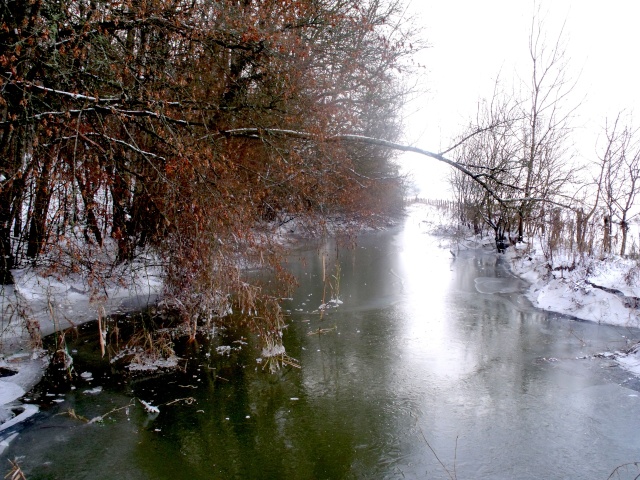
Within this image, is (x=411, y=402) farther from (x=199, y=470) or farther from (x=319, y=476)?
(x=199, y=470)

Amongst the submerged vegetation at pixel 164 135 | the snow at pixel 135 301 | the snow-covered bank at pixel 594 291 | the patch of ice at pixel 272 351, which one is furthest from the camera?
the snow-covered bank at pixel 594 291

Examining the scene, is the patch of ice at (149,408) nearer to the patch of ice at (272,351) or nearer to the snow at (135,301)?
the snow at (135,301)

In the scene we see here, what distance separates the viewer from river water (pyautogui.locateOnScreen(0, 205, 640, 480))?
14.6ft

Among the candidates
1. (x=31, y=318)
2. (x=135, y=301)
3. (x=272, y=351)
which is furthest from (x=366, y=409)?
(x=135, y=301)

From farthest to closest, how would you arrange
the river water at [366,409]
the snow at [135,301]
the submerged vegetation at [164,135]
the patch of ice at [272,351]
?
the patch of ice at [272,351] → the snow at [135,301] → the submerged vegetation at [164,135] → the river water at [366,409]

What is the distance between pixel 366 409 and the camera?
5535 mm

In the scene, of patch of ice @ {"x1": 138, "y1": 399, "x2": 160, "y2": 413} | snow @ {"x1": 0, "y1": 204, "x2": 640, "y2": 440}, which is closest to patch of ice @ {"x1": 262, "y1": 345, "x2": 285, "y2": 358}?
snow @ {"x1": 0, "y1": 204, "x2": 640, "y2": 440}

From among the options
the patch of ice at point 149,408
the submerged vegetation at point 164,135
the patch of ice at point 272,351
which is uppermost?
the submerged vegetation at point 164,135

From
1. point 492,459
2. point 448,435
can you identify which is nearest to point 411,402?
point 448,435

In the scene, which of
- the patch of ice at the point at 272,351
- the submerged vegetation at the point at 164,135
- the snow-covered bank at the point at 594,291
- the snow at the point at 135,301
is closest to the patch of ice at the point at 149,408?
the snow at the point at 135,301

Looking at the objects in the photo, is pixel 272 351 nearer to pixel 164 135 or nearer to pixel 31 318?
pixel 164 135

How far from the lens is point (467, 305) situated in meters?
10.2

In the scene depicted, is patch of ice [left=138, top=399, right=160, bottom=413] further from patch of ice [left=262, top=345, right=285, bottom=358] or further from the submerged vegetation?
patch of ice [left=262, top=345, right=285, bottom=358]

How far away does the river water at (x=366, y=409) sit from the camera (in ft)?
14.6
